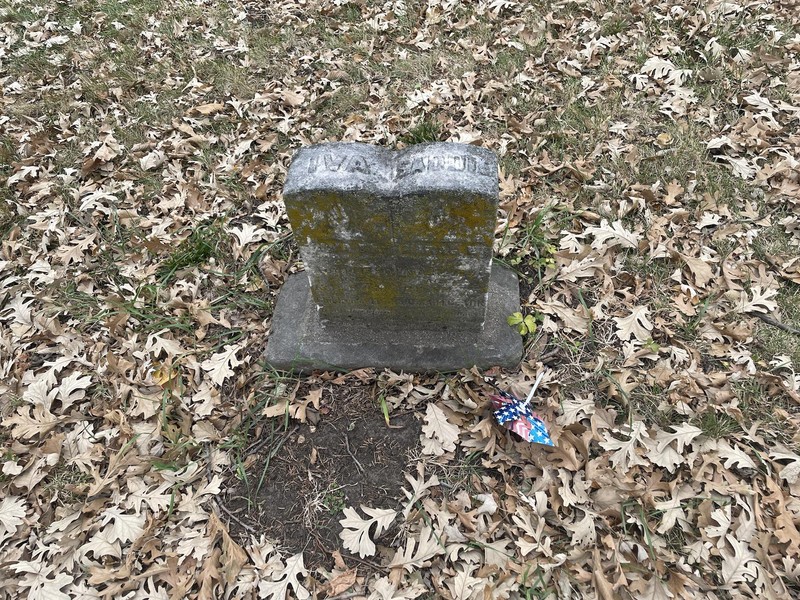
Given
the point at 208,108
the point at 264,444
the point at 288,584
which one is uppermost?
the point at 208,108

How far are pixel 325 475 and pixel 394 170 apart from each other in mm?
1720

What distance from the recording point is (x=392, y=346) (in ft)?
10.4

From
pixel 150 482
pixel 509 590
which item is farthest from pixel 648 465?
pixel 150 482

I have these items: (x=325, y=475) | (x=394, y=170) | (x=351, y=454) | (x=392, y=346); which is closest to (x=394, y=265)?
(x=394, y=170)

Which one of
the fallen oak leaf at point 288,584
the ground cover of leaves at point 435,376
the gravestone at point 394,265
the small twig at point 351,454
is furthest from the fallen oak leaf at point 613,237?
the fallen oak leaf at point 288,584

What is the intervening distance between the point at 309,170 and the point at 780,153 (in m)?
3.75

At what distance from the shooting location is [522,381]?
305 cm

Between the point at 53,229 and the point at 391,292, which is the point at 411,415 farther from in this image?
the point at 53,229

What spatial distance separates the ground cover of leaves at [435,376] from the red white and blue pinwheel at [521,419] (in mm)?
151

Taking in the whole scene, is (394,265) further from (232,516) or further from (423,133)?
(423,133)

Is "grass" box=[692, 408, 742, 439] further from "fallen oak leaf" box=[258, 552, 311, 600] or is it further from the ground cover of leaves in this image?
"fallen oak leaf" box=[258, 552, 311, 600]

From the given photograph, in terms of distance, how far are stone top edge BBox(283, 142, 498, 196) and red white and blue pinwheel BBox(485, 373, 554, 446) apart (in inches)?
→ 46.0

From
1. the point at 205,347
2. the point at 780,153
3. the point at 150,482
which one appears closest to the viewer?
the point at 150,482

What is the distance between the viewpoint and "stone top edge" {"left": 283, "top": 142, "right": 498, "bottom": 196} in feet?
7.79
